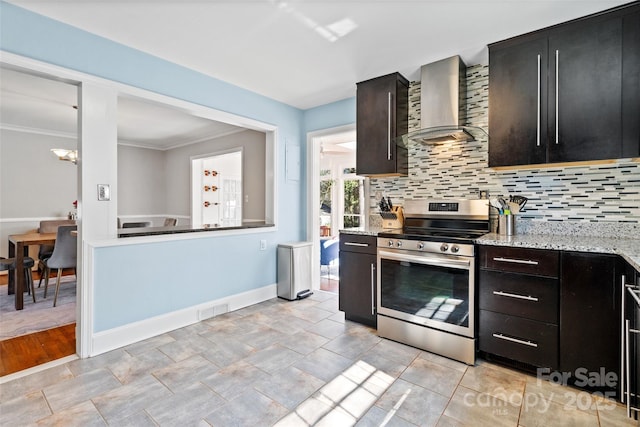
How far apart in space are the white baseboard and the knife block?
5.76 feet

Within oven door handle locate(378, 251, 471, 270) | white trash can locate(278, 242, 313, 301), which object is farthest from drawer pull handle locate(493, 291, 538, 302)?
white trash can locate(278, 242, 313, 301)

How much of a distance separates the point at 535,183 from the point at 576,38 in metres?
1.05

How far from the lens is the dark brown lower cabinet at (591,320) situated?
1773 millimetres

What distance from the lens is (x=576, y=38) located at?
2.13 metres

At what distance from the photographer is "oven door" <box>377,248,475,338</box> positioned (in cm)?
226

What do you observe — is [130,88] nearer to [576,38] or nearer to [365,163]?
[365,163]

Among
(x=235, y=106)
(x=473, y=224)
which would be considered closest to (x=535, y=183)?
(x=473, y=224)

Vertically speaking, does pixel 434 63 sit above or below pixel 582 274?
above

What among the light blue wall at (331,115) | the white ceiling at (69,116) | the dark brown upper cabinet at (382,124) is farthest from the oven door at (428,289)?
the white ceiling at (69,116)

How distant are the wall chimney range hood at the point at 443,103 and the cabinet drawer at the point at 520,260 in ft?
3.45

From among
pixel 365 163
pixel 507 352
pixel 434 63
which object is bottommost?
pixel 507 352

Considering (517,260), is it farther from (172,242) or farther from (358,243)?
(172,242)

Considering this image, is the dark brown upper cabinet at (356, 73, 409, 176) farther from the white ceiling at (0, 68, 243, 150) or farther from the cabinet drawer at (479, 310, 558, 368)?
the white ceiling at (0, 68, 243, 150)

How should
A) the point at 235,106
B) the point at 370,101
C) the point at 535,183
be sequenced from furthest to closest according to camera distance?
Result: the point at 235,106, the point at 370,101, the point at 535,183
